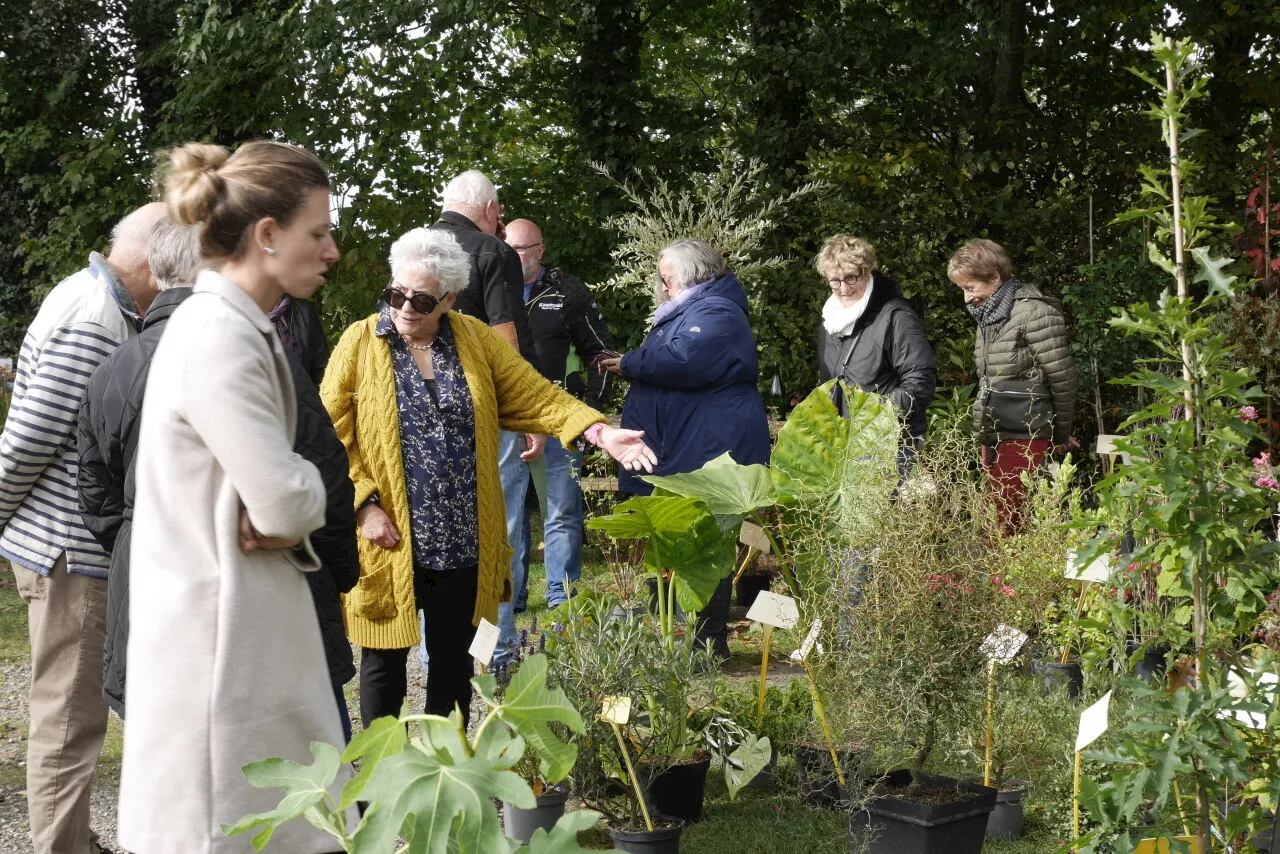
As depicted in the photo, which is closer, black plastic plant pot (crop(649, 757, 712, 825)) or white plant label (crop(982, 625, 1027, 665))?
white plant label (crop(982, 625, 1027, 665))

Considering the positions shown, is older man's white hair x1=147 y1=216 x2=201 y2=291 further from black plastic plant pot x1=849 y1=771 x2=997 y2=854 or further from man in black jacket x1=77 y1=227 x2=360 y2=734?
black plastic plant pot x1=849 y1=771 x2=997 y2=854

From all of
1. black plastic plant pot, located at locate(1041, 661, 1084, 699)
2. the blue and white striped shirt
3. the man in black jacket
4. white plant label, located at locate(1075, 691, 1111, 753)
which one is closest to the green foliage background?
black plastic plant pot, located at locate(1041, 661, 1084, 699)

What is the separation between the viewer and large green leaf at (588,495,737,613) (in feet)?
12.8

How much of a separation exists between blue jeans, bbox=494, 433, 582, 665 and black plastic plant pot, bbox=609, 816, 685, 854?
2.55 m

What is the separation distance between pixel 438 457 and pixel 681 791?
1.24 meters

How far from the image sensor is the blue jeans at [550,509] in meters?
5.89

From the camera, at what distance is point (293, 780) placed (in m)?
1.71

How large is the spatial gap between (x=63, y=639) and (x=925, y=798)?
2.25 meters

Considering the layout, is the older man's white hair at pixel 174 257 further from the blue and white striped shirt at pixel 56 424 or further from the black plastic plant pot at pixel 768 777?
the black plastic plant pot at pixel 768 777

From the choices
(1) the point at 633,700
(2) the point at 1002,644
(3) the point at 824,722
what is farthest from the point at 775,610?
(2) the point at 1002,644

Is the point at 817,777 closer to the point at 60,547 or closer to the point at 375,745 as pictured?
the point at 60,547

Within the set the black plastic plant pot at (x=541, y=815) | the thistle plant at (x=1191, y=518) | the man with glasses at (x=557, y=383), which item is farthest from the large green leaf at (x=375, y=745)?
the man with glasses at (x=557, y=383)

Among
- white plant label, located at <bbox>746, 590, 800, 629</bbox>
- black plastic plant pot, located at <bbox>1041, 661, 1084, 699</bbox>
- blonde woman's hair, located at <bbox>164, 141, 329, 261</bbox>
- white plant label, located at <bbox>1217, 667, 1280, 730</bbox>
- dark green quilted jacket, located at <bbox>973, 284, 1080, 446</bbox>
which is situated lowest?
black plastic plant pot, located at <bbox>1041, 661, 1084, 699</bbox>

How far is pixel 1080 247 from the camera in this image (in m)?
9.95
